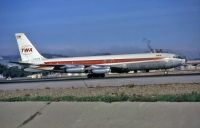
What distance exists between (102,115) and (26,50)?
54.0 metres

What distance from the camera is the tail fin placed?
64.1m

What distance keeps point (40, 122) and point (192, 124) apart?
453cm

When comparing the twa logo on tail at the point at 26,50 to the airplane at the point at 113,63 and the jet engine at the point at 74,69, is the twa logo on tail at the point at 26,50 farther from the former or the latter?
the jet engine at the point at 74,69

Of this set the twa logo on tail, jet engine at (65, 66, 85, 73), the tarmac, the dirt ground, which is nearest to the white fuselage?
jet engine at (65, 66, 85, 73)

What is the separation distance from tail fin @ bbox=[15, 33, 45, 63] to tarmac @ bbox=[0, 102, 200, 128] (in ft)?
163

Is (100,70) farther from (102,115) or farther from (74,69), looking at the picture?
(102,115)

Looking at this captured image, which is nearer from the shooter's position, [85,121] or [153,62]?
[85,121]

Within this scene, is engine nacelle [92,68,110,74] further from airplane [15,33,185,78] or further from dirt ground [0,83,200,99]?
dirt ground [0,83,200,99]

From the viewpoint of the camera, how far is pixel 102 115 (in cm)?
1239

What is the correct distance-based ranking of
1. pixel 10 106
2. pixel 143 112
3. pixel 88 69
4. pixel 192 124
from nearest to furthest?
pixel 192 124
pixel 143 112
pixel 10 106
pixel 88 69

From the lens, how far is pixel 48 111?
530 inches

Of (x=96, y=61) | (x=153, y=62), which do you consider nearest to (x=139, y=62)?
(x=153, y=62)

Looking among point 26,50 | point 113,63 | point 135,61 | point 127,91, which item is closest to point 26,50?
point 26,50

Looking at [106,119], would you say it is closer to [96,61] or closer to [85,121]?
[85,121]
